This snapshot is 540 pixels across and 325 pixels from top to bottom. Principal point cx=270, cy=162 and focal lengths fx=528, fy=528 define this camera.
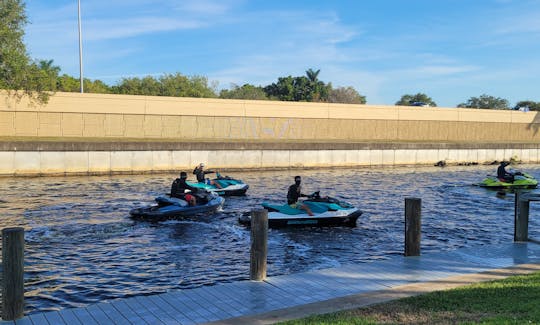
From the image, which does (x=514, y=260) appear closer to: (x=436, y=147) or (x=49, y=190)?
(x=49, y=190)

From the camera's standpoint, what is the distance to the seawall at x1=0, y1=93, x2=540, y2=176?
3353 centimetres

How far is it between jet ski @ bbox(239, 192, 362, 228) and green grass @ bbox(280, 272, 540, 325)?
8.54 metres

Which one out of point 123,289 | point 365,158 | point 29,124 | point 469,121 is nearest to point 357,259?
point 123,289

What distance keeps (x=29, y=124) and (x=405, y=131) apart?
37.9 metres

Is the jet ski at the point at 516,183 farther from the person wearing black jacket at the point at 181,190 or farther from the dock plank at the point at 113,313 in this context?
the dock plank at the point at 113,313

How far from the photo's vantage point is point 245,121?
164ft

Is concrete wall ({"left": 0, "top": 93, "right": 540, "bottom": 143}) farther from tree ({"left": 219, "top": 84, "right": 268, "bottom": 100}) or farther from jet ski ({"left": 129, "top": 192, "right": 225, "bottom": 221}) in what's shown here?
tree ({"left": 219, "top": 84, "right": 268, "bottom": 100})

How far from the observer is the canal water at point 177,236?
10969 mm

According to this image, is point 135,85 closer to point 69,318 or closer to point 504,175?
point 504,175

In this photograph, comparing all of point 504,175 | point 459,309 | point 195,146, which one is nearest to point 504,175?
point 504,175

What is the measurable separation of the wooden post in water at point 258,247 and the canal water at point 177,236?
1.79m

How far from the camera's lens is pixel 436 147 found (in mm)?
47562

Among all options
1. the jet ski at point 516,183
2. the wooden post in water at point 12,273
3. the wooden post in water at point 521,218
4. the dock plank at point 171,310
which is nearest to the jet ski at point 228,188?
the jet ski at point 516,183

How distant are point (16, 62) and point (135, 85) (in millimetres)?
35522
